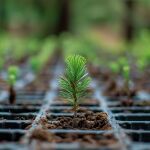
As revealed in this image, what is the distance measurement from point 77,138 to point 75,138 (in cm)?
1

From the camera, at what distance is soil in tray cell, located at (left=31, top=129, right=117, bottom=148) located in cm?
183

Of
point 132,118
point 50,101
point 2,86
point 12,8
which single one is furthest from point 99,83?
point 12,8

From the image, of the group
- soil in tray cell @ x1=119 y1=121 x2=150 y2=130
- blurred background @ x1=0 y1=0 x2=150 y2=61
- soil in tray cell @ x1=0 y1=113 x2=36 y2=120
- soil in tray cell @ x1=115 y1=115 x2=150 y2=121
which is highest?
blurred background @ x1=0 y1=0 x2=150 y2=61

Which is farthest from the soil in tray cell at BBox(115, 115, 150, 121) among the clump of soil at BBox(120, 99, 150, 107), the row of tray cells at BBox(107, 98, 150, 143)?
the clump of soil at BBox(120, 99, 150, 107)

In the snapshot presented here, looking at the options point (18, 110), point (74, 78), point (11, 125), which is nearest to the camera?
point (74, 78)

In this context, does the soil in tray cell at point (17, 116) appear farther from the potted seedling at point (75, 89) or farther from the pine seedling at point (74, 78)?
the pine seedling at point (74, 78)

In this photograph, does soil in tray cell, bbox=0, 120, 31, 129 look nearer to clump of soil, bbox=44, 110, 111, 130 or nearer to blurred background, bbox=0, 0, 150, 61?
clump of soil, bbox=44, 110, 111, 130

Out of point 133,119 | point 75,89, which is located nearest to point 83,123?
point 75,89

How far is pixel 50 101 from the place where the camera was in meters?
3.33

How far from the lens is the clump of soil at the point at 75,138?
6.03 ft

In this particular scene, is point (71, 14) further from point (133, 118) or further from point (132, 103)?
point (133, 118)

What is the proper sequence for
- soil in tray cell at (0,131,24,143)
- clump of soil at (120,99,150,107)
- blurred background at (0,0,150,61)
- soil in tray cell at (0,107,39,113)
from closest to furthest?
soil in tray cell at (0,131,24,143) < soil in tray cell at (0,107,39,113) < clump of soil at (120,99,150,107) < blurred background at (0,0,150,61)

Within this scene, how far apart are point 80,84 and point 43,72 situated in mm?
3621

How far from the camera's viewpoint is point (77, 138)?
76.1 inches
